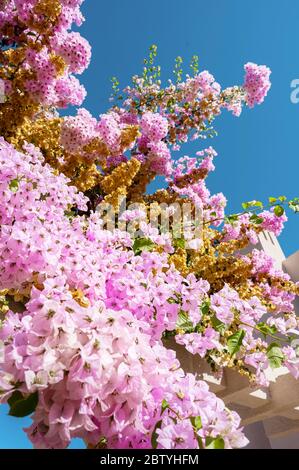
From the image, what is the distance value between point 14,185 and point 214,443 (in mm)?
2145

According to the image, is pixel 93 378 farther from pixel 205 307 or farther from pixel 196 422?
pixel 205 307

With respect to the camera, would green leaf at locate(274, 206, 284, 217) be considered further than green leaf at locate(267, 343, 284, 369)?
Yes

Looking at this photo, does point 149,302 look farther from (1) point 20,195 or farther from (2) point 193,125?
(2) point 193,125

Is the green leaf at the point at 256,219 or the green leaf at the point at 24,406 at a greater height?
the green leaf at the point at 256,219

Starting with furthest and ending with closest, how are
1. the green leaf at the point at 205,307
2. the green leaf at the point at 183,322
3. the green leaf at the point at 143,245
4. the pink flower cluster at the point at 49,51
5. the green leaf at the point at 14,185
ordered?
the pink flower cluster at the point at 49,51 < the green leaf at the point at 143,245 < the green leaf at the point at 14,185 < the green leaf at the point at 205,307 < the green leaf at the point at 183,322

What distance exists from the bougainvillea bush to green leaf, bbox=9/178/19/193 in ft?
0.05

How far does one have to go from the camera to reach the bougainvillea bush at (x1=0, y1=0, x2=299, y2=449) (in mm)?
1273

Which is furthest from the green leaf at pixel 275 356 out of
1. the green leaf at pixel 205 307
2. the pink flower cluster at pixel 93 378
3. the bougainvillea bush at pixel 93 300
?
the pink flower cluster at pixel 93 378

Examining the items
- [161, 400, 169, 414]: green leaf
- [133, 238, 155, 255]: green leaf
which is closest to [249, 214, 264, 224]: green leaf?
[133, 238, 155, 255]: green leaf

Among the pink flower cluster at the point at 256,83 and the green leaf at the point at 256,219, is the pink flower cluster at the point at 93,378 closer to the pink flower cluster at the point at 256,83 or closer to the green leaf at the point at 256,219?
the green leaf at the point at 256,219

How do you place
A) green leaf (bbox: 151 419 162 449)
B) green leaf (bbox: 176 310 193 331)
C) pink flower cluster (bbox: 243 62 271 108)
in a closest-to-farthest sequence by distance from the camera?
green leaf (bbox: 151 419 162 449)
green leaf (bbox: 176 310 193 331)
pink flower cluster (bbox: 243 62 271 108)

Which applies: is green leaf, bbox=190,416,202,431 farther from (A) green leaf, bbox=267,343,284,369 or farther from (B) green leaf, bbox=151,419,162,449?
(A) green leaf, bbox=267,343,284,369

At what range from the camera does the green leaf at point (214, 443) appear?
130 centimetres

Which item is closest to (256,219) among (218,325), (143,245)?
(143,245)
